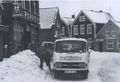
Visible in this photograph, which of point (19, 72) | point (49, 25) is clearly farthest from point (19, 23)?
point (49, 25)

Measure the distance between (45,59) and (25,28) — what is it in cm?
1413

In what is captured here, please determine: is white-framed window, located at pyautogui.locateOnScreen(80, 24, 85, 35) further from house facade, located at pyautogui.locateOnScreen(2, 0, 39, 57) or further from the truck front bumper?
the truck front bumper

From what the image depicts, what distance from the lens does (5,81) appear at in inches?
566

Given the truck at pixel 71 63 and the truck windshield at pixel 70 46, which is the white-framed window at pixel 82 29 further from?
the truck at pixel 71 63

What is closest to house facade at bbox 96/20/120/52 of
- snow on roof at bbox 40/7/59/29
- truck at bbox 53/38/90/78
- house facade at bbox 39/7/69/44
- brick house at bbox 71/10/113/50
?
brick house at bbox 71/10/113/50

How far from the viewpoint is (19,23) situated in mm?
32812

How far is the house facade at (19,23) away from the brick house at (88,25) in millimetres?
36334

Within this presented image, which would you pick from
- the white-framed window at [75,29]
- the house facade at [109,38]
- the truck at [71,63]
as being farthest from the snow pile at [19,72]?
the white-framed window at [75,29]

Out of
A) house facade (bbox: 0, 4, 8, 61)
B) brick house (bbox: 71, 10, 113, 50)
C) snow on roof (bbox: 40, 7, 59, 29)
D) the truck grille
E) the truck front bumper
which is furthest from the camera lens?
brick house (bbox: 71, 10, 113, 50)

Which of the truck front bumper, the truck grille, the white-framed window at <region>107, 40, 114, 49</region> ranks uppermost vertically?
the truck grille

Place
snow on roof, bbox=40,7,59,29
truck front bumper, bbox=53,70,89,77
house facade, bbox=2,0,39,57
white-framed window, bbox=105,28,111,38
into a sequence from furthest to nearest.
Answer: white-framed window, bbox=105,28,111,38 → snow on roof, bbox=40,7,59,29 → house facade, bbox=2,0,39,57 → truck front bumper, bbox=53,70,89,77

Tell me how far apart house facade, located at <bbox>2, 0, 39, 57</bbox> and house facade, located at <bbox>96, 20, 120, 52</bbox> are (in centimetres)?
3466

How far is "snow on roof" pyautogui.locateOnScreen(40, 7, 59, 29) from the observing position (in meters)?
62.8

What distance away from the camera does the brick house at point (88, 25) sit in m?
74.4
